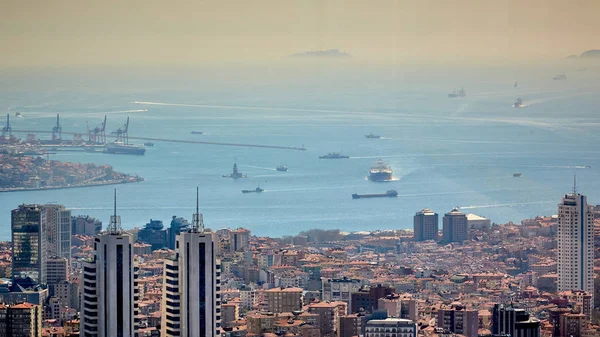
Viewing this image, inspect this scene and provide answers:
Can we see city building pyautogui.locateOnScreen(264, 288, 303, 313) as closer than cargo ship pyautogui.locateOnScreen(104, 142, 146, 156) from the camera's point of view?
Yes

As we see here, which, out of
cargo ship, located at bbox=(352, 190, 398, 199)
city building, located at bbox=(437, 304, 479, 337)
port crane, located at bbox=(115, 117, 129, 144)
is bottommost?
city building, located at bbox=(437, 304, 479, 337)

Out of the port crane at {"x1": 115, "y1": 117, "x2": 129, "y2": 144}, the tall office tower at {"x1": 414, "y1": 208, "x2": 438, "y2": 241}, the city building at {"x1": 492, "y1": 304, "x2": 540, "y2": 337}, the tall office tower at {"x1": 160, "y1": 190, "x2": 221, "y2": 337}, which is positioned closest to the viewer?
the tall office tower at {"x1": 160, "y1": 190, "x2": 221, "y2": 337}

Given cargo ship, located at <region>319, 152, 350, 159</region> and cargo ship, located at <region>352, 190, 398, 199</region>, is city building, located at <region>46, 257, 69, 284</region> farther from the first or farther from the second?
cargo ship, located at <region>319, 152, 350, 159</region>

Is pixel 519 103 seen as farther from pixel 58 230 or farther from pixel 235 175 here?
pixel 58 230

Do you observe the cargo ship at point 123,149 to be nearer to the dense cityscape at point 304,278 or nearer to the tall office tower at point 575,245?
the dense cityscape at point 304,278

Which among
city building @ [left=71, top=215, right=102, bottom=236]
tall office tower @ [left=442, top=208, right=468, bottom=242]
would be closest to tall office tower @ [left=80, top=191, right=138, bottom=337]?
city building @ [left=71, top=215, right=102, bottom=236]

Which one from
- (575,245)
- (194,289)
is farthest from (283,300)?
(194,289)

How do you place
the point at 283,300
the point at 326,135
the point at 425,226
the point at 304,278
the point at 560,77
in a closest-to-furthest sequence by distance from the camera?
1. the point at 283,300
2. the point at 304,278
3. the point at 425,226
4. the point at 560,77
5. the point at 326,135
